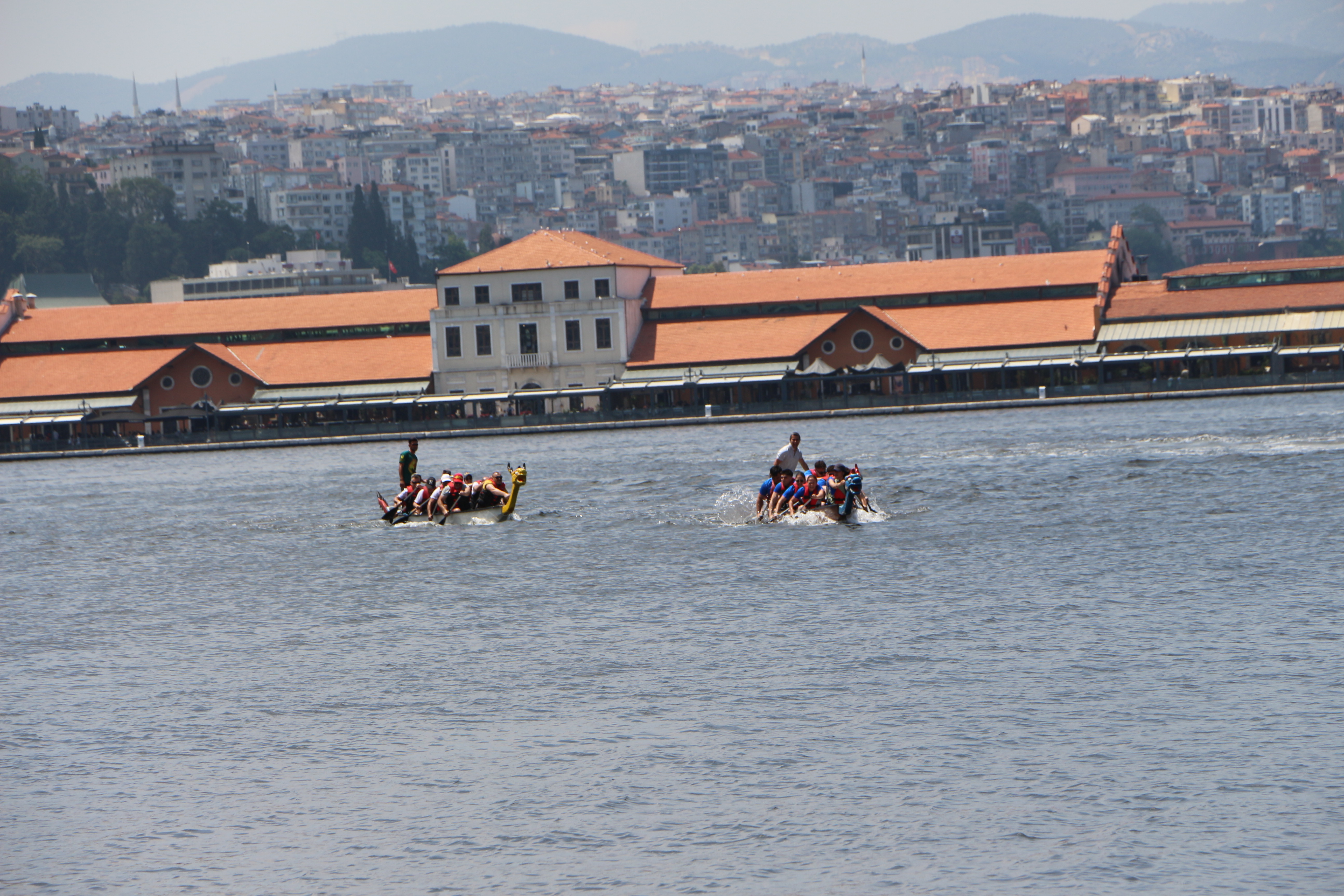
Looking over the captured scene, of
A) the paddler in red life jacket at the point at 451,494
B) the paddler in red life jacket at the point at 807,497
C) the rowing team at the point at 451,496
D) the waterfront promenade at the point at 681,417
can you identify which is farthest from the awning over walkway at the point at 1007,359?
the paddler in red life jacket at the point at 807,497

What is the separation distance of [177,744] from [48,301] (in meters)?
156

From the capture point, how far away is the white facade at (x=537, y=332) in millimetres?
107812

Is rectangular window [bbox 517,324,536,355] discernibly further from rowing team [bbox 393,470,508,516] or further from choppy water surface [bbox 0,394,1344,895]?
choppy water surface [bbox 0,394,1344,895]

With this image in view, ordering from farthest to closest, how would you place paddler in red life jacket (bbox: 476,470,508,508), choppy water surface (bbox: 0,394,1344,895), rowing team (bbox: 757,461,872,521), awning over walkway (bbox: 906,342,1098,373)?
awning over walkway (bbox: 906,342,1098,373)
paddler in red life jacket (bbox: 476,470,508,508)
rowing team (bbox: 757,461,872,521)
choppy water surface (bbox: 0,394,1344,895)

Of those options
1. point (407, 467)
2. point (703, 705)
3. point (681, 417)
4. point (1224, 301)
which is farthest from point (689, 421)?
point (703, 705)

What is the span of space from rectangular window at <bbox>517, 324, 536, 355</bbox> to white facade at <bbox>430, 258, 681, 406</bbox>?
35 mm

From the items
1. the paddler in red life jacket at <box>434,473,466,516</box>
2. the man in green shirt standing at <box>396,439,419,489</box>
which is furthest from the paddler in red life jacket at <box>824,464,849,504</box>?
the man in green shirt standing at <box>396,439,419,489</box>

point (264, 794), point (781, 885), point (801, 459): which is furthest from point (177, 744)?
point (801, 459)

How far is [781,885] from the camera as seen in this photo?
55.2ft

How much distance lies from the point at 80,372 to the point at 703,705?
9292 cm

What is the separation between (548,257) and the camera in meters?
111

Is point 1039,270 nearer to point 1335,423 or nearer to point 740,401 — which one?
point 740,401

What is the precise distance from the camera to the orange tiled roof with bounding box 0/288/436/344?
368 ft

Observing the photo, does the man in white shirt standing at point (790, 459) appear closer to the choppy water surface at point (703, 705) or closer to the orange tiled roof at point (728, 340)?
the choppy water surface at point (703, 705)
